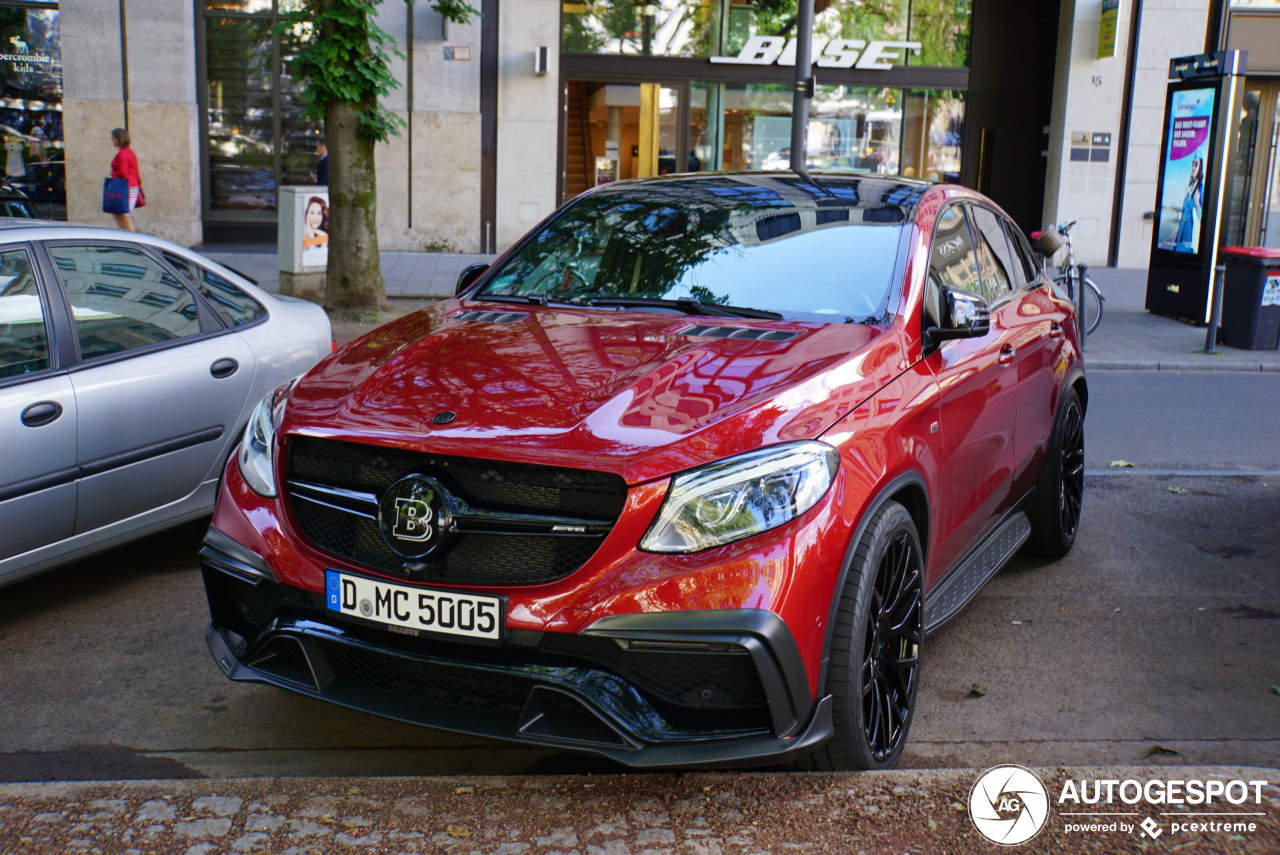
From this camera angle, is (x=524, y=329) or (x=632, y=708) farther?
(x=524, y=329)

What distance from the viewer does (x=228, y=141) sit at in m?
20.2

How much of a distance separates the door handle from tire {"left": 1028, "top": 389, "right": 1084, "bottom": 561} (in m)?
3.91

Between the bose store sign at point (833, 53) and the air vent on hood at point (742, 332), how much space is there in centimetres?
1815

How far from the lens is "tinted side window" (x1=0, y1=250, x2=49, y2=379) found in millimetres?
4422

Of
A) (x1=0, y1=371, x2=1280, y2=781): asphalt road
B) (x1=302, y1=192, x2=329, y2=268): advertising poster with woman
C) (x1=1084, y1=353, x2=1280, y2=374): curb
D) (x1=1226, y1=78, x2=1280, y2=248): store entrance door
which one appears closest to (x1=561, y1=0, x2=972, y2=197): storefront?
(x1=1226, y1=78, x2=1280, y2=248): store entrance door

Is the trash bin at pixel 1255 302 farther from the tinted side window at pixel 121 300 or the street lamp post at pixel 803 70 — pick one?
the tinted side window at pixel 121 300

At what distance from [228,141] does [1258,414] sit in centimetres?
1627

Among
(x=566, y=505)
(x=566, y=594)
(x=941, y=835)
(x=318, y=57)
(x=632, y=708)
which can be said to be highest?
(x=318, y=57)

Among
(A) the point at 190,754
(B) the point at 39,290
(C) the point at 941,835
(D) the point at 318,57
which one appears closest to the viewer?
(C) the point at 941,835

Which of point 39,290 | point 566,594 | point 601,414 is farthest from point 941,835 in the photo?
point 39,290

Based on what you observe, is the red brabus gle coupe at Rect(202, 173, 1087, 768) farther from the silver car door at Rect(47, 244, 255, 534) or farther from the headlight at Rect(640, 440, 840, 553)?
the silver car door at Rect(47, 244, 255, 534)

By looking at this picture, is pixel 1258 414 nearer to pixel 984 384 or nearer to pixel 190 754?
pixel 984 384

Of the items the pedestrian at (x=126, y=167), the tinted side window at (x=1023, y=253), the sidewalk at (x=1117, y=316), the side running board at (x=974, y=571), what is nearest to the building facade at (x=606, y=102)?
the sidewalk at (x=1117, y=316)

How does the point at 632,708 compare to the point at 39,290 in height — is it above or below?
below
